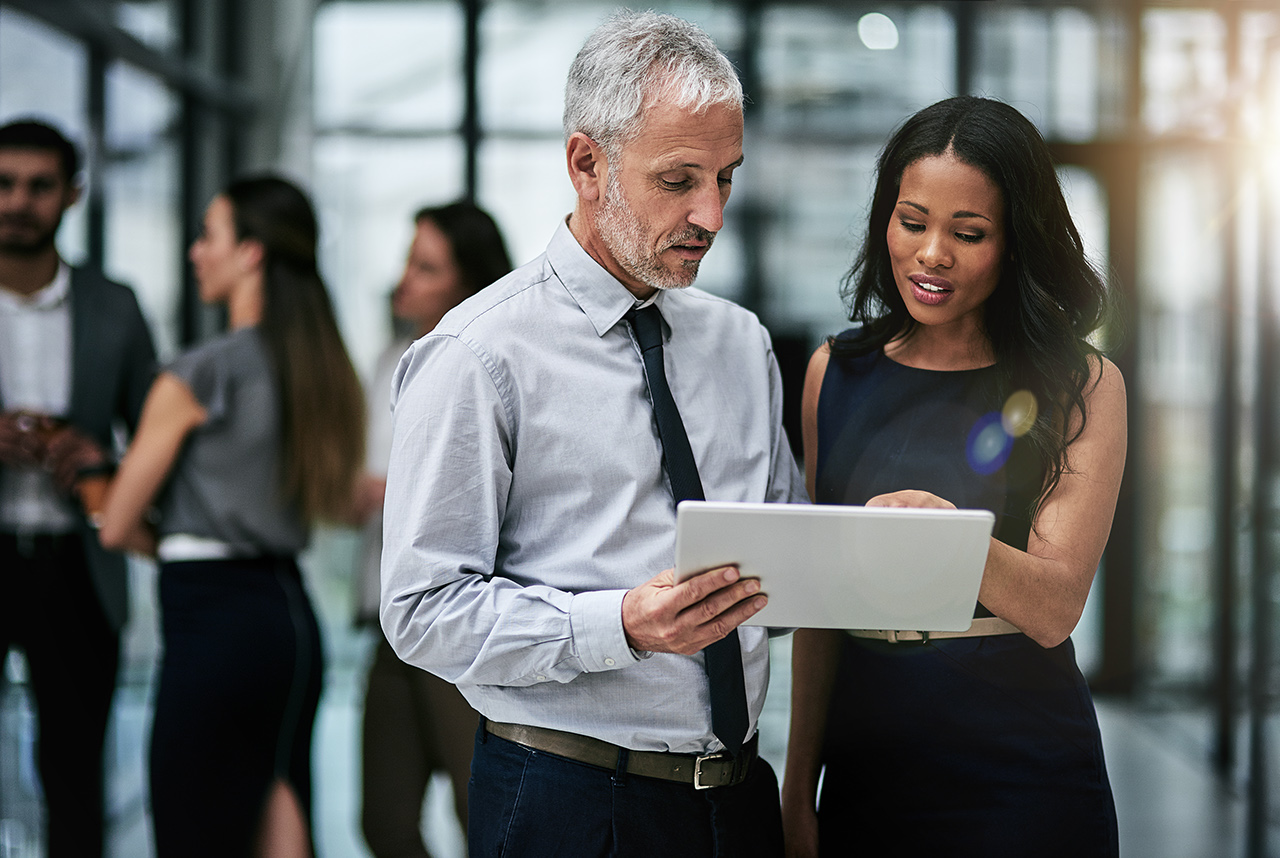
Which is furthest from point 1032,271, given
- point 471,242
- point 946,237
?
point 471,242

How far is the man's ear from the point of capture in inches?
A: 53.9

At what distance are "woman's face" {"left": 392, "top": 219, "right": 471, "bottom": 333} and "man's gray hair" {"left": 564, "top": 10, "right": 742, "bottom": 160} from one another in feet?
3.72

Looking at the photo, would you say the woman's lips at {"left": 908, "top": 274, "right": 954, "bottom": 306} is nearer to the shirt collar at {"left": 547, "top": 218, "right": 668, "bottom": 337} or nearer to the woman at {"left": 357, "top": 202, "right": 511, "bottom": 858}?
the shirt collar at {"left": 547, "top": 218, "right": 668, "bottom": 337}

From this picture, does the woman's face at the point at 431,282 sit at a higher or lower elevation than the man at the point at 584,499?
higher

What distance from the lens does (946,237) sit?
1.37 meters

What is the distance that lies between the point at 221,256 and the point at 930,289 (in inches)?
64.1

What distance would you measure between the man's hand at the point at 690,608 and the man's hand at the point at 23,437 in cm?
182

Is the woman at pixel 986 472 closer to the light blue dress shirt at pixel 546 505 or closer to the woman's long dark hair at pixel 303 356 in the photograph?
the light blue dress shirt at pixel 546 505

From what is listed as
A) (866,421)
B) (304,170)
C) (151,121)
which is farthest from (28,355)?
(304,170)

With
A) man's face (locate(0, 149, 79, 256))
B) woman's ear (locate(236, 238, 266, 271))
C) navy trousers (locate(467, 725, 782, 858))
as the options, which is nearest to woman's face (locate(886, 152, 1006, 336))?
navy trousers (locate(467, 725, 782, 858))

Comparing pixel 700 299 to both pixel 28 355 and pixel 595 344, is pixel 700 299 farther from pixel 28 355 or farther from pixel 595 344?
pixel 28 355

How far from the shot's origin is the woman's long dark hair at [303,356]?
7.69ft

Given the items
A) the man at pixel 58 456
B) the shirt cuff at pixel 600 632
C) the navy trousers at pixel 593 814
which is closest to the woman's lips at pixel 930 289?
the shirt cuff at pixel 600 632

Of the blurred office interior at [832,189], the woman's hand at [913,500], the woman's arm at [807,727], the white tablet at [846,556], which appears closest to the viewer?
the white tablet at [846,556]
